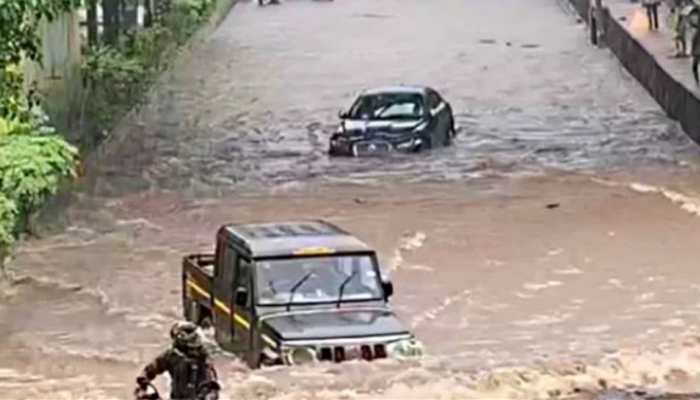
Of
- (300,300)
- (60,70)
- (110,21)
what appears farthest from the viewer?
(110,21)

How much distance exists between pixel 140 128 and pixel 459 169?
7.46 metres

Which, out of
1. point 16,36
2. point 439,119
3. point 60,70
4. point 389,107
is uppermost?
point 16,36

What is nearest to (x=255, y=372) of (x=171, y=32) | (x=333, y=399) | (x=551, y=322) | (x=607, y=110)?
(x=333, y=399)

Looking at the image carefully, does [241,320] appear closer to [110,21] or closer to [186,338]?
[186,338]

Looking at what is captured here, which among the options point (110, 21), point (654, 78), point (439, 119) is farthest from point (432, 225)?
point (110, 21)

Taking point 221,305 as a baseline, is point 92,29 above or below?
below

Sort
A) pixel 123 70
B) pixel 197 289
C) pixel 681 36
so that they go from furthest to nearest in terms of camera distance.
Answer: pixel 681 36, pixel 123 70, pixel 197 289

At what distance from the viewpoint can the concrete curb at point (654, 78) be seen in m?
33.5

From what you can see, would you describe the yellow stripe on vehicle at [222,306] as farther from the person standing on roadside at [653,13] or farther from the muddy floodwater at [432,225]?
the person standing on roadside at [653,13]

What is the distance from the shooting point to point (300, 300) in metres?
15.9

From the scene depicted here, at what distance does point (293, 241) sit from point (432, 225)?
351 inches

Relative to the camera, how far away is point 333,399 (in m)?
13.6

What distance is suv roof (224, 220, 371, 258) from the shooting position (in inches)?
642

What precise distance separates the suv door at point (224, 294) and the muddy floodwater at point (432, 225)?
0.39m
